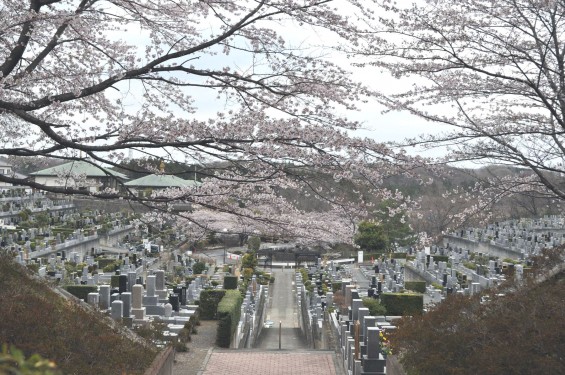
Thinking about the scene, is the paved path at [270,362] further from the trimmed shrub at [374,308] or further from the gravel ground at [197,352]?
the trimmed shrub at [374,308]

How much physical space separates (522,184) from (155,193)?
5.66m

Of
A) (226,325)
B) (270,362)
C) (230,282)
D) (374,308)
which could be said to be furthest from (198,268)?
(270,362)

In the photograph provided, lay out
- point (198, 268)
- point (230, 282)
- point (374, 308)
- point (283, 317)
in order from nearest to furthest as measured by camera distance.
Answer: point (374, 308)
point (283, 317)
point (230, 282)
point (198, 268)

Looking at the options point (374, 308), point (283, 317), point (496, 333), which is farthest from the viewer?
point (283, 317)

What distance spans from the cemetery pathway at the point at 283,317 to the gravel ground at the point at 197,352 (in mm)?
1984

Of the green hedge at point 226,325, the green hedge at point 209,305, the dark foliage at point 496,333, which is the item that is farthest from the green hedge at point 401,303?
the dark foliage at point 496,333

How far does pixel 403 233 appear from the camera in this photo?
48.8 m

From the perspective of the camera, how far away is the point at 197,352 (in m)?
13.7

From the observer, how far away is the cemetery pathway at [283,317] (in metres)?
18.6

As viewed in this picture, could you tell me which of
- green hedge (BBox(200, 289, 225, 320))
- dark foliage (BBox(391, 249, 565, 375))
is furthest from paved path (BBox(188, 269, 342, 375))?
green hedge (BBox(200, 289, 225, 320))

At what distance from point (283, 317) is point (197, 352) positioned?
419 inches

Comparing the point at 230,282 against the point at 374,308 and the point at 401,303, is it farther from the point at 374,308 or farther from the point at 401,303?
the point at 374,308

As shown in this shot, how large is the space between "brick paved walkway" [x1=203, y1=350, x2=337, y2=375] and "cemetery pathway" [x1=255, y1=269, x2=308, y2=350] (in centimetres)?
416

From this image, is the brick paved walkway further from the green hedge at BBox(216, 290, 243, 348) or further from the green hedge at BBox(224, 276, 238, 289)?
the green hedge at BBox(224, 276, 238, 289)
